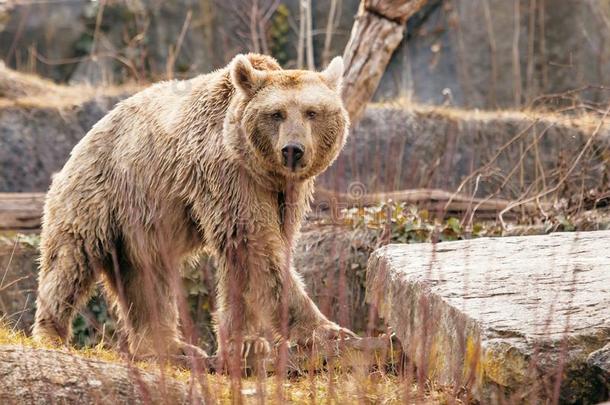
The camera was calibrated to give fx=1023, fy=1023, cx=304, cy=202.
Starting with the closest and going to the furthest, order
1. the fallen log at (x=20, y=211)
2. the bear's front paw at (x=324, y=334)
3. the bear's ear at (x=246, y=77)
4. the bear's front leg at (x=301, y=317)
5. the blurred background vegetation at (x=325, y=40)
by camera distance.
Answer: the bear's front paw at (x=324, y=334)
the bear's front leg at (x=301, y=317)
the bear's ear at (x=246, y=77)
the fallen log at (x=20, y=211)
the blurred background vegetation at (x=325, y=40)

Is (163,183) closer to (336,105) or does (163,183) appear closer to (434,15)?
(336,105)

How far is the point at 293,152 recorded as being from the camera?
18.6 ft

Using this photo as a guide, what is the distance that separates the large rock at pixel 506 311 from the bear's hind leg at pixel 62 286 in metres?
1.87

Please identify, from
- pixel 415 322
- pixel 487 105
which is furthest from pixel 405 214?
pixel 487 105

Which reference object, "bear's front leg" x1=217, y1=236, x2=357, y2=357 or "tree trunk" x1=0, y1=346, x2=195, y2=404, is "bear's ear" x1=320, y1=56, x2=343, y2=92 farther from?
"tree trunk" x1=0, y1=346, x2=195, y2=404

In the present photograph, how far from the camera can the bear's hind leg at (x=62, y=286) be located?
645 cm

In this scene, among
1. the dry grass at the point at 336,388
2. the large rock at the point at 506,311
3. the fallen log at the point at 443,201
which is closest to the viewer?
the large rock at the point at 506,311

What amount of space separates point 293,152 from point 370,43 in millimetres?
3345

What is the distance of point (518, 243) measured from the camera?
571 centimetres

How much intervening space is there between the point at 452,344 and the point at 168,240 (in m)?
2.21

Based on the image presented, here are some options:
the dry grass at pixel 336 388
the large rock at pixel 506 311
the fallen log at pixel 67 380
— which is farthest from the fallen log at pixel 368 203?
the fallen log at pixel 67 380

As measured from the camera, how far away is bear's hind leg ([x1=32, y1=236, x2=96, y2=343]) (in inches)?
254

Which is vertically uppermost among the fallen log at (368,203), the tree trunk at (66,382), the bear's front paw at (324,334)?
the fallen log at (368,203)

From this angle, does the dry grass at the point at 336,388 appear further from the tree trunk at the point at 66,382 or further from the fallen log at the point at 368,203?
the fallen log at the point at 368,203
